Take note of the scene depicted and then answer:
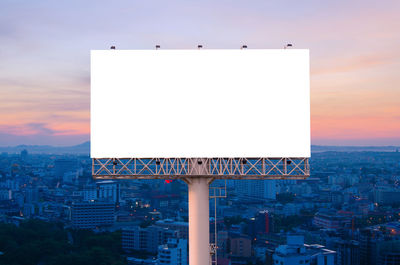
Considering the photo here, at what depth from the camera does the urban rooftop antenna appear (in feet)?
51.9

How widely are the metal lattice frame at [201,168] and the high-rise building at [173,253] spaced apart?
6091 cm

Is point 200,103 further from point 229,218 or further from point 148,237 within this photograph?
point 229,218

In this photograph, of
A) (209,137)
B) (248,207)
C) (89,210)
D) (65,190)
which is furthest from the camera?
(65,190)

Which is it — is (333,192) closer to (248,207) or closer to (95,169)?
(248,207)

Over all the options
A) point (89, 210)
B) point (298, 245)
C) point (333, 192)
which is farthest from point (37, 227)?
point (333, 192)

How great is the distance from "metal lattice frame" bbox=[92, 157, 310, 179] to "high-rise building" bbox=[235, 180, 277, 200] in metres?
143

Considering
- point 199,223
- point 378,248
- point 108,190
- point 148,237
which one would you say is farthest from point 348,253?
point 108,190

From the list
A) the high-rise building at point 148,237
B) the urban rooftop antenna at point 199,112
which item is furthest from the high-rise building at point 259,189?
the urban rooftop antenna at point 199,112

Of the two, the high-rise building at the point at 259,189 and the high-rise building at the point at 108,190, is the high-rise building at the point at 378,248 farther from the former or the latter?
the high-rise building at the point at 108,190

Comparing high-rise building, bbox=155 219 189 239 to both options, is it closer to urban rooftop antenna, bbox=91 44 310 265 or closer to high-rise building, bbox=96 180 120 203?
high-rise building, bbox=96 180 120 203

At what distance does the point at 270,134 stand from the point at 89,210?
11376 centimetres

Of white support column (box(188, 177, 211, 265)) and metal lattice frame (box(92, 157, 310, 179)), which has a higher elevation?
metal lattice frame (box(92, 157, 310, 179))

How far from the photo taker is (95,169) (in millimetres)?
16078

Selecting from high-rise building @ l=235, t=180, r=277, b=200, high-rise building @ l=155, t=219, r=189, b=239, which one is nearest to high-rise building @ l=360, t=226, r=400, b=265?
high-rise building @ l=155, t=219, r=189, b=239
